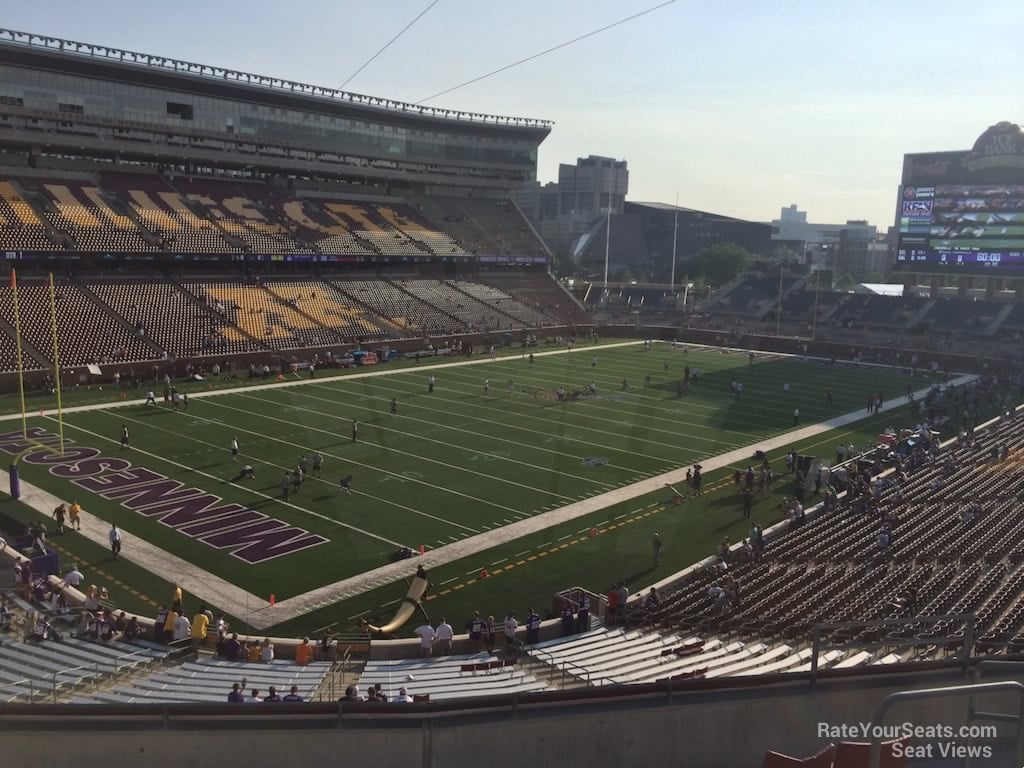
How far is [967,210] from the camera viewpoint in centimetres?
5753

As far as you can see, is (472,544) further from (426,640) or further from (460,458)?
(460,458)

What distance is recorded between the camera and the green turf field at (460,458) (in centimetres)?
1858

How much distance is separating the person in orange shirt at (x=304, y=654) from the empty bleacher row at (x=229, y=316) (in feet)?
95.6

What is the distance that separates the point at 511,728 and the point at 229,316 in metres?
42.9

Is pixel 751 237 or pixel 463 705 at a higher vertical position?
pixel 751 237

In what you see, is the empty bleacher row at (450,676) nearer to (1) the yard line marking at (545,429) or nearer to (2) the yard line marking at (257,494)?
(2) the yard line marking at (257,494)

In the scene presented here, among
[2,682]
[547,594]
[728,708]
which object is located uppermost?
[728,708]

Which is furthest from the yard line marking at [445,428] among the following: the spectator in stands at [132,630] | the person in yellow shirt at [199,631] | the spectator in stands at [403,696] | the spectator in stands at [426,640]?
the spectator in stands at [403,696]

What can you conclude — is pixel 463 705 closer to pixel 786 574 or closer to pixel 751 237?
pixel 786 574

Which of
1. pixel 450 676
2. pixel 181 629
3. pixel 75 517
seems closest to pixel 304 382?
pixel 75 517

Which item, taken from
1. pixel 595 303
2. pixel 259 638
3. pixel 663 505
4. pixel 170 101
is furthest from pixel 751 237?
pixel 259 638

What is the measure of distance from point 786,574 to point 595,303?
2717 inches

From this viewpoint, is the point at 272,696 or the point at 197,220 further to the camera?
the point at 197,220

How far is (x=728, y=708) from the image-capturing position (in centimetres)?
882
